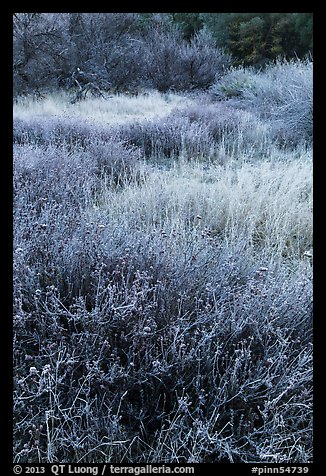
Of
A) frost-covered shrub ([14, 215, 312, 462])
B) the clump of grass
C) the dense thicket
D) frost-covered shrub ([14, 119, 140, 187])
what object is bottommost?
frost-covered shrub ([14, 215, 312, 462])

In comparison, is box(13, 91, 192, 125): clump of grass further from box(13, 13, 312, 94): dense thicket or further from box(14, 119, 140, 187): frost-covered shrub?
box(13, 13, 312, 94): dense thicket

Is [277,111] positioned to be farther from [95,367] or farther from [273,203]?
[95,367]

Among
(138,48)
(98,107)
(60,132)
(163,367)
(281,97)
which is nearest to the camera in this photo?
(163,367)

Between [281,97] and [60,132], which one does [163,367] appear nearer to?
[60,132]

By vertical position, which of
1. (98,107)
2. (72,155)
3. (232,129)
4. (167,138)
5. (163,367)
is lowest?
(163,367)

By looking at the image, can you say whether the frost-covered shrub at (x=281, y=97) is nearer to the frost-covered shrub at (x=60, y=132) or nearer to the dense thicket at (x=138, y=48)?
the dense thicket at (x=138, y=48)

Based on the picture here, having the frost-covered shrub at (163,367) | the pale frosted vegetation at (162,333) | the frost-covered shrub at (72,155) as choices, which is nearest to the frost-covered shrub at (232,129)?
the frost-covered shrub at (72,155)

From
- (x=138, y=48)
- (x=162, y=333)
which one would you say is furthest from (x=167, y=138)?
(x=138, y=48)

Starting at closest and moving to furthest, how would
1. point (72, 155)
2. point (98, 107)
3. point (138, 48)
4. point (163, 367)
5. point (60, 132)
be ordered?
point (163, 367) → point (72, 155) → point (60, 132) → point (98, 107) → point (138, 48)

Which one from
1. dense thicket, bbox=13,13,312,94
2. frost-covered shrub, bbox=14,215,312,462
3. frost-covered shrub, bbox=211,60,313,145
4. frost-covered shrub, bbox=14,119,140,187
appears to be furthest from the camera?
dense thicket, bbox=13,13,312,94

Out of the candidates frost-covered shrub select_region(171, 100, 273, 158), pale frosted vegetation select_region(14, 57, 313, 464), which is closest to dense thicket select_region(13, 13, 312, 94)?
frost-covered shrub select_region(171, 100, 273, 158)

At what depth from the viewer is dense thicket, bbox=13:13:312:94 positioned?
14062 millimetres

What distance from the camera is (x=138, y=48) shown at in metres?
16.2

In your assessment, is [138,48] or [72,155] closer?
[72,155]
